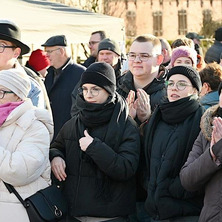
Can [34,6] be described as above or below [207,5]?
above

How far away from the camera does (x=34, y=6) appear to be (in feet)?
37.0

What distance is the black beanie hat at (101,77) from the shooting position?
15.2 feet

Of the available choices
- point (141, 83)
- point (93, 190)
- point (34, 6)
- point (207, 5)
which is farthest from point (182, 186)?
point (207, 5)

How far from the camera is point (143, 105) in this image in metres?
5.01

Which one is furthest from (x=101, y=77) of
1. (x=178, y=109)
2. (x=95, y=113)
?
(x=178, y=109)

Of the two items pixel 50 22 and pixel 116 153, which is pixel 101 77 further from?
pixel 50 22

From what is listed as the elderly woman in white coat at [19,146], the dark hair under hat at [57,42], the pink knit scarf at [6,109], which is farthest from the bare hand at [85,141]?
the dark hair under hat at [57,42]

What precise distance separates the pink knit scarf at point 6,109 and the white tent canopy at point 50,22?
14.1ft

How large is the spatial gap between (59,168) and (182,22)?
4797 centimetres

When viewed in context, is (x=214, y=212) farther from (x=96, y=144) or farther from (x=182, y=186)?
(x=96, y=144)

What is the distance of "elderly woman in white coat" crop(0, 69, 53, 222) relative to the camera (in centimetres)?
417

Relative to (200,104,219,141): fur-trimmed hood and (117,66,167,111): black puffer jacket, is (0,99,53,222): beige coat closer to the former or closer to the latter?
(200,104,219,141): fur-trimmed hood

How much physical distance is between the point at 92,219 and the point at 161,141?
2.52ft

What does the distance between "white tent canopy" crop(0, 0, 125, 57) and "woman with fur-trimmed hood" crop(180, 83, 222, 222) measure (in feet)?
15.9
